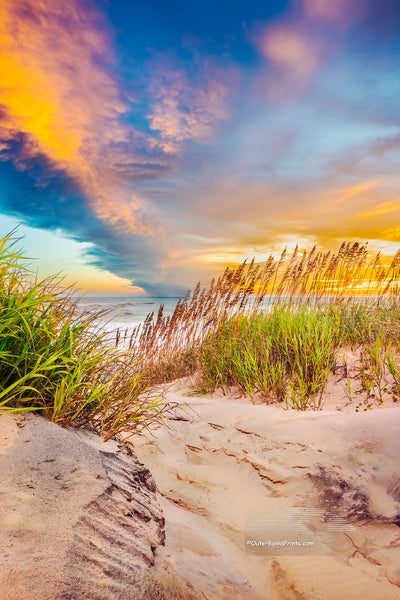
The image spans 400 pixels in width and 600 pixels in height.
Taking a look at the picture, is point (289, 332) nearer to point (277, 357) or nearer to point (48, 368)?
point (277, 357)

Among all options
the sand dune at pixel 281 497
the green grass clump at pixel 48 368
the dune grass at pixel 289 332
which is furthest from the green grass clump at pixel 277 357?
the green grass clump at pixel 48 368

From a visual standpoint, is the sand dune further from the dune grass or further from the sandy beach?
the dune grass

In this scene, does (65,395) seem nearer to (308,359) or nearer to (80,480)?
(80,480)

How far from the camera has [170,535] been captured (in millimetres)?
1926

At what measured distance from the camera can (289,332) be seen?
521 centimetres

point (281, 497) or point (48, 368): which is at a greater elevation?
point (48, 368)

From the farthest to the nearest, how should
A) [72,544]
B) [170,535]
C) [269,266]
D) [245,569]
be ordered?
1. [269,266]
2. [245,569]
3. [170,535]
4. [72,544]

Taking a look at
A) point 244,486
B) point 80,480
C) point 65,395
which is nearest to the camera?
point 80,480

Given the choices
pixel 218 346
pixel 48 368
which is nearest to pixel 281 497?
pixel 48 368

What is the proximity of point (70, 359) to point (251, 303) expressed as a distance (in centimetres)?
544

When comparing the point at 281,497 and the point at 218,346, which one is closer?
the point at 281,497

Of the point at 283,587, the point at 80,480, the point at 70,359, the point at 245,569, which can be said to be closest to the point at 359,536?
the point at 283,587

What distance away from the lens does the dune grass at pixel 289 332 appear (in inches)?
186

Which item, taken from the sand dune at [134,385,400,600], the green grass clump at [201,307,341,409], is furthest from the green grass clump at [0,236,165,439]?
the green grass clump at [201,307,341,409]
